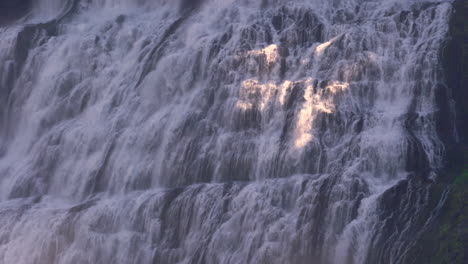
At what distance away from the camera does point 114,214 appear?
25.0m

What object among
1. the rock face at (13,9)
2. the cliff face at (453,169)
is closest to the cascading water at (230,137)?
the cliff face at (453,169)

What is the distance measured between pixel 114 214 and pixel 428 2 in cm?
1274

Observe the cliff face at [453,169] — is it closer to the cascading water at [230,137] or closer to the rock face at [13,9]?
the cascading water at [230,137]

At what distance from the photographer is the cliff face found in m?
19.2

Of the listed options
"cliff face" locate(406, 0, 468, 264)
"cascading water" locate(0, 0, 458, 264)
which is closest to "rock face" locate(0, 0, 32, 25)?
"cascading water" locate(0, 0, 458, 264)

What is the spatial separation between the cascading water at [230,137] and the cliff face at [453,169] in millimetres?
392

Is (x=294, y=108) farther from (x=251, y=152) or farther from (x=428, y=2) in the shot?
(x=428, y=2)

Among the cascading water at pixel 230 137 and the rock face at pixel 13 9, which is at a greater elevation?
the rock face at pixel 13 9

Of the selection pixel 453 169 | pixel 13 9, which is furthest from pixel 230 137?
pixel 13 9

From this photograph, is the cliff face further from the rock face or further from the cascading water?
the rock face

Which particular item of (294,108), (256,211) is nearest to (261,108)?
(294,108)

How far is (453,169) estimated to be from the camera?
2195cm

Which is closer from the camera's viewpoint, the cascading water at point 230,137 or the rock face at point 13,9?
the cascading water at point 230,137

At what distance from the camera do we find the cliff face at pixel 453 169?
19.2 meters
